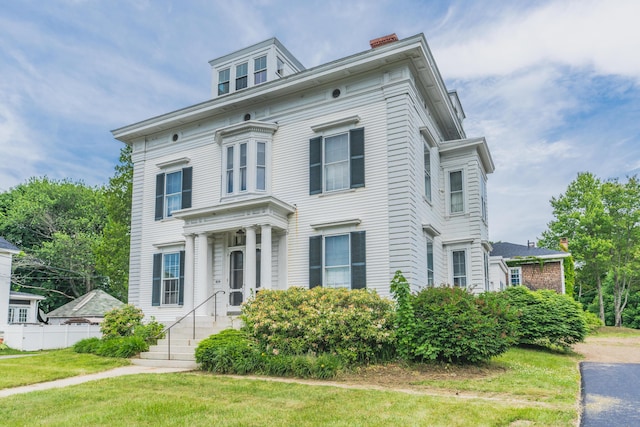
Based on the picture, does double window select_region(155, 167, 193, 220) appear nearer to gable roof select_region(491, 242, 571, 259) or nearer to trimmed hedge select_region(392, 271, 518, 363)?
trimmed hedge select_region(392, 271, 518, 363)

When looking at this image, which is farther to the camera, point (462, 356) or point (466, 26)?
point (466, 26)

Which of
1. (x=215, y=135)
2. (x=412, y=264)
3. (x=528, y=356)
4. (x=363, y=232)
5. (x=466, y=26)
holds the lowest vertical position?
(x=528, y=356)

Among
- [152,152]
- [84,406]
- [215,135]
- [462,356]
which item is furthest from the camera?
[152,152]

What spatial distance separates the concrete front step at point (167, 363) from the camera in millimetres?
11616

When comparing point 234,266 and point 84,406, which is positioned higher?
point 234,266

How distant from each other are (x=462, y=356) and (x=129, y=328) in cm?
986

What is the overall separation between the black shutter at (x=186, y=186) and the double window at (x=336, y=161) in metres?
4.74

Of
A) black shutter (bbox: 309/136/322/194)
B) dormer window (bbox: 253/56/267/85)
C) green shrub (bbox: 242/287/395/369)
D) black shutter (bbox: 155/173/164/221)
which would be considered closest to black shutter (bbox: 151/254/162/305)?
black shutter (bbox: 155/173/164/221)

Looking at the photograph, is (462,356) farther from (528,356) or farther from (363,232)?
(363,232)

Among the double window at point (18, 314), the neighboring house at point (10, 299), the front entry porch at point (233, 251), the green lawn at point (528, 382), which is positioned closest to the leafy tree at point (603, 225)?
the green lawn at point (528, 382)

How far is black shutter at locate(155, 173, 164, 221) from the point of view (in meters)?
18.0

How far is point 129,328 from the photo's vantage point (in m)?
15.3

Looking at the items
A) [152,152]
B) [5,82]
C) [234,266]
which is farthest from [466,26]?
[5,82]

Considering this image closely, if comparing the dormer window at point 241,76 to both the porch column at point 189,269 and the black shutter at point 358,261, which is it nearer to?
the porch column at point 189,269
